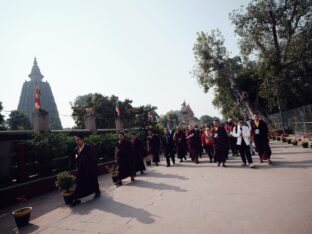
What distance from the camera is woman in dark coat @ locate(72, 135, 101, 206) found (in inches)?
258

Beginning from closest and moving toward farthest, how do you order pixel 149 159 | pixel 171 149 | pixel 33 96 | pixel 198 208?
pixel 198 208
pixel 171 149
pixel 149 159
pixel 33 96

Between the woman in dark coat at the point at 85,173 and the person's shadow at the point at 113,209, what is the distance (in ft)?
0.97

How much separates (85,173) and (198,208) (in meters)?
3.59

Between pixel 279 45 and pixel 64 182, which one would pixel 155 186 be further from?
pixel 279 45

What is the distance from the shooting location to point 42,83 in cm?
9762

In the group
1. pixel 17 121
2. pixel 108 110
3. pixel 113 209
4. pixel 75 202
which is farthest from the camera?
pixel 108 110

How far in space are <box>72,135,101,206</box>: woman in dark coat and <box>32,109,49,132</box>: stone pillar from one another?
4831 mm

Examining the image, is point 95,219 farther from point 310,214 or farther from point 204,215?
point 310,214

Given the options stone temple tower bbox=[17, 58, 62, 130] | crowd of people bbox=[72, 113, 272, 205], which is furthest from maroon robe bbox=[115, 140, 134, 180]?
stone temple tower bbox=[17, 58, 62, 130]

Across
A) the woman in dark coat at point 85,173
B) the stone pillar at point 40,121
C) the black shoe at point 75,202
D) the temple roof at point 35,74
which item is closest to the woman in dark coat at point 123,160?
the woman in dark coat at point 85,173

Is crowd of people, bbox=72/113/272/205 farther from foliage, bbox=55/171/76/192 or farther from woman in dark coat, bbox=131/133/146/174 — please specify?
foliage, bbox=55/171/76/192

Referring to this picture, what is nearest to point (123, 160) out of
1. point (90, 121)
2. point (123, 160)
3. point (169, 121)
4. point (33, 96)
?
point (123, 160)

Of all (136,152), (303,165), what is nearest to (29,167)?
(136,152)

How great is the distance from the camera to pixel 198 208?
191 inches
